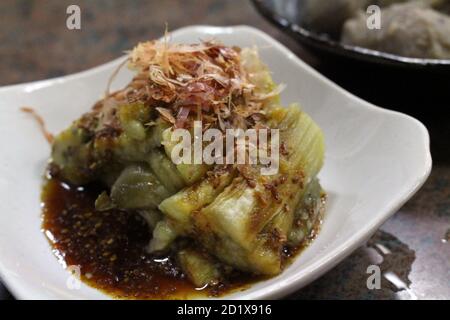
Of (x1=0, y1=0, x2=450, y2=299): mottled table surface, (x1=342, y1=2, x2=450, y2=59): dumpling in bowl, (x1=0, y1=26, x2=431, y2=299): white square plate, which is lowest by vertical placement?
(x1=0, y1=0, x2=450, y2=299): mottled table surface

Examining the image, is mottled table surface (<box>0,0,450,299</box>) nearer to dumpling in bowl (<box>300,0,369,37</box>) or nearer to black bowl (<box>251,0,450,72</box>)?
black bowl (<box>251,0,450,72</box>)

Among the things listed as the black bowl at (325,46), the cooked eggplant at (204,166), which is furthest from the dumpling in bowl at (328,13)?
the cooked eggplant at (204,166)

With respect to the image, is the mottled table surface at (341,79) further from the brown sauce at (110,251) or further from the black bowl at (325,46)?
the brown sauce at (110,251)

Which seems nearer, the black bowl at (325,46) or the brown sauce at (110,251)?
the brown sauce at (110,251)

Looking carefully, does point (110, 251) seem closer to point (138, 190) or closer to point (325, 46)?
point (138, 190)

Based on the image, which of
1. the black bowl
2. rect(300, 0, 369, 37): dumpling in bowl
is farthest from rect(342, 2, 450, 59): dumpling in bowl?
rect(300, 0, 369, 37): dumpling in bowl

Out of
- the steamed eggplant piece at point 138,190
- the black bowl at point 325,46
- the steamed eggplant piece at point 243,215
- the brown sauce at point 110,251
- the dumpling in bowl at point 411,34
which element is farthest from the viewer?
the dumpling in bowl at point 411,34
